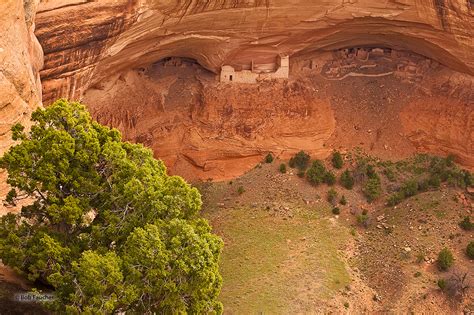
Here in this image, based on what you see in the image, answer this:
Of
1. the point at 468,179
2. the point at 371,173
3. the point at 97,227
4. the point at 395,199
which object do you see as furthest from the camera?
the point at 371,173

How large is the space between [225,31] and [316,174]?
8.24 metres

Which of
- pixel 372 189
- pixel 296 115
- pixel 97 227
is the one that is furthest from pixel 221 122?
pixel 97 227

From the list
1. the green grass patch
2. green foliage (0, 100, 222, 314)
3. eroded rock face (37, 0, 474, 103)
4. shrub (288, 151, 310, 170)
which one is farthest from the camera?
shrub (288, 151, 310, 170)

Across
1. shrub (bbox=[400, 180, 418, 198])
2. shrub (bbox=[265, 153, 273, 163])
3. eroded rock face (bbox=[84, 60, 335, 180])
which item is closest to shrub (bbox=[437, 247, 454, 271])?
shrub (bbox=[400, 180, 418, 198])

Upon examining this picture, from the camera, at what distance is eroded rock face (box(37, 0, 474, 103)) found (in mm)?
30219

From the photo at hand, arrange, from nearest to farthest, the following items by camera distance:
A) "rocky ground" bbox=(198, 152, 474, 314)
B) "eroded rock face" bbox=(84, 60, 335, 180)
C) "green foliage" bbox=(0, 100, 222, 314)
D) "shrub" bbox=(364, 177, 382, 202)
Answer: "green foliage" bbox=(0, 100, 222, 314) → "rocky ground" bbox=(198, 152, 474, 314) → "shrub" bbox=(364, 177, 382, 202) → "eroded rock face" bbox=(84, 60, 335, 180)

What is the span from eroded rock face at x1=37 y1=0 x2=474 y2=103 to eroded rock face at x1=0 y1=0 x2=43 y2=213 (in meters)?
3.87

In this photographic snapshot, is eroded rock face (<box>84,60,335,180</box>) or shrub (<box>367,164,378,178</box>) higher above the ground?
eroded rock face (<box>84,60,335,180</box>)

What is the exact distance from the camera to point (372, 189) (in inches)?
1507

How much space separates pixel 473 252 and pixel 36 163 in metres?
20.7

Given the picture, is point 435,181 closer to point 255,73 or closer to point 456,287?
point 456,287

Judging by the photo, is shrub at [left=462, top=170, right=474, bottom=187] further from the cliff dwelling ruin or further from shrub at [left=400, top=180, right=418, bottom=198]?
the cliff dwelling ruin

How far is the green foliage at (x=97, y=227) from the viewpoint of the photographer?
21312 millimetres

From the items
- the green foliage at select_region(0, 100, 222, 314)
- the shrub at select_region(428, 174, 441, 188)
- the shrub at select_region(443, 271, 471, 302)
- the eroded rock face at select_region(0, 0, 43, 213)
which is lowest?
the shrub at select_region(443, 271, 471, 302)
